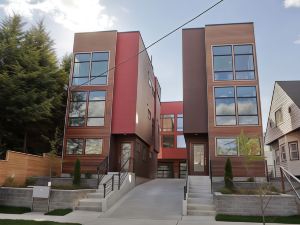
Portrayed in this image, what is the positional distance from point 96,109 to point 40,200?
8571 mm

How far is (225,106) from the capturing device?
2041 centimetres

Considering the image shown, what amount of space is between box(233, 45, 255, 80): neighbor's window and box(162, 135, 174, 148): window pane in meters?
20.6

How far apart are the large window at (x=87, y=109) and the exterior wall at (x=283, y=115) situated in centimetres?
1287

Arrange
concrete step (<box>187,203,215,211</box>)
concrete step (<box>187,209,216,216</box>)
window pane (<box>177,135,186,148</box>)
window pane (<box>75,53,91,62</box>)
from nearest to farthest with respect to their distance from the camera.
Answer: concrete step (<box>187,209,216,216</box>) → concrete step (<box>187,203,215,211</box>) → window pane (<box>75,53,91,62</box>) → window pane (<box>177,135,186,148</box>)

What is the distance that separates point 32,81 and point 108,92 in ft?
16.2

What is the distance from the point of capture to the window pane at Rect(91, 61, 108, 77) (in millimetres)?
22297

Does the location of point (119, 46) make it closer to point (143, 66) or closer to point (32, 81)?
point (143, 66)

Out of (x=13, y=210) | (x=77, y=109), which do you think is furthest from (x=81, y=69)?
(x=13, y=210)

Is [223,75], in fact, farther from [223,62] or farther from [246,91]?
[246,91]

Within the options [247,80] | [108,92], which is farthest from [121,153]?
[247,80]

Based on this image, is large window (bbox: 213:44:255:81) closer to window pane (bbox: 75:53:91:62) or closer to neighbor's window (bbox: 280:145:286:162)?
neighbor's window (bbox: 280:145:286:162)

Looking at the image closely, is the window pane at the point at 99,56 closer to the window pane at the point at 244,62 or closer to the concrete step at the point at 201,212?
the window pane at the point at 244,62

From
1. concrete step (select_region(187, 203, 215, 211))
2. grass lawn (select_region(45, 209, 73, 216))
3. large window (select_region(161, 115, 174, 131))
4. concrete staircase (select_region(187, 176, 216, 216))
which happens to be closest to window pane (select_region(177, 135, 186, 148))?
large window (select_region(161, 115, 174, 131))

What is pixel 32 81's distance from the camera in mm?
19844
